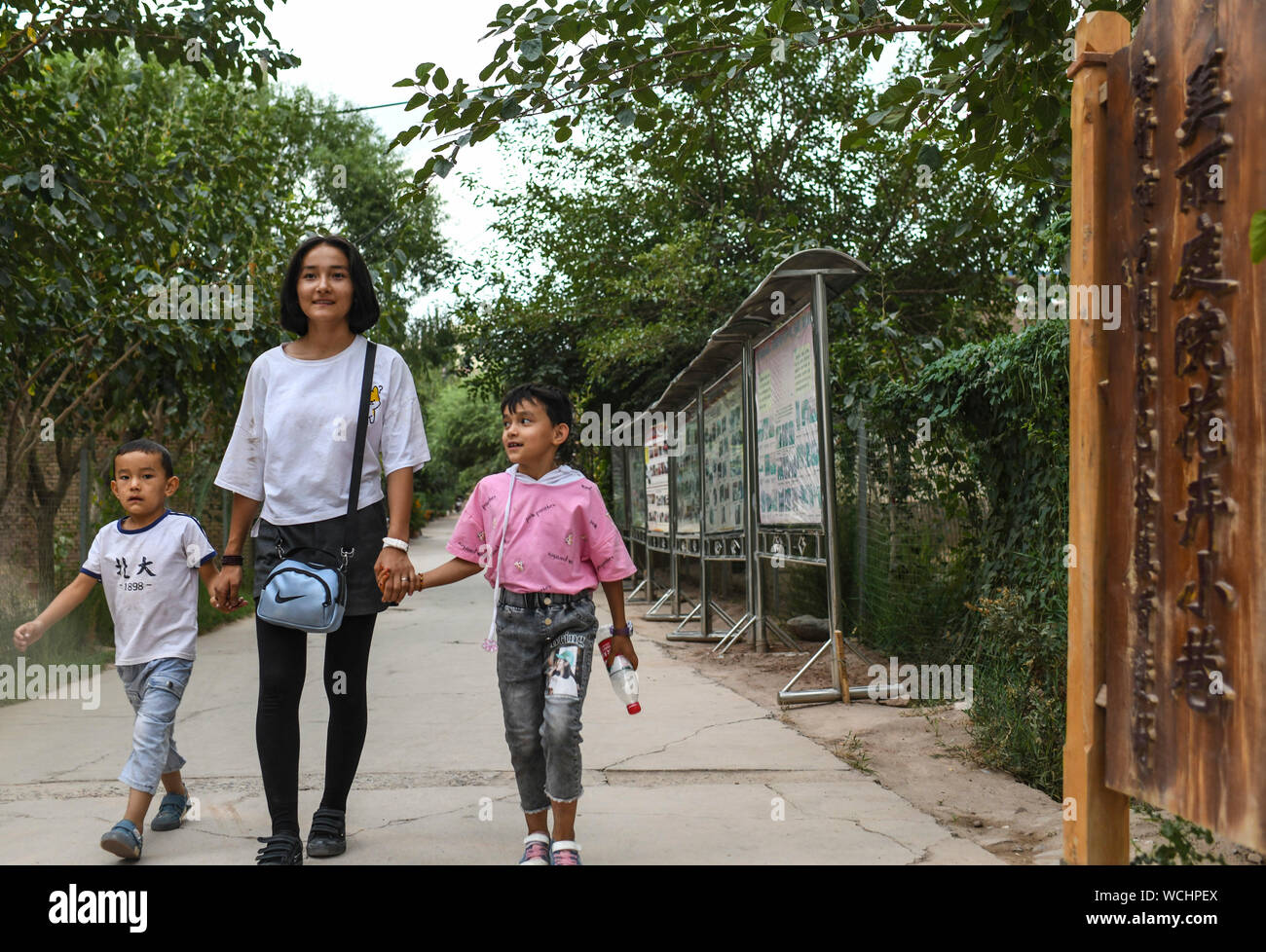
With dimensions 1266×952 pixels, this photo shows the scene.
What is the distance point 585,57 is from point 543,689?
7.89 feet

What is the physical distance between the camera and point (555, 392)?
4066mm

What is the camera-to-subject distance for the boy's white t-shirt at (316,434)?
3.84m

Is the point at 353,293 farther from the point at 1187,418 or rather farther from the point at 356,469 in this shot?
the point at 1187,418

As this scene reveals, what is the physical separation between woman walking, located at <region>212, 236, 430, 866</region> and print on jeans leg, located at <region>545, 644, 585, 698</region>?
0.53 metres

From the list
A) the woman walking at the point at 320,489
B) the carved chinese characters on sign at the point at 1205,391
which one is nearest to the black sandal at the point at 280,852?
the woman walking at the point at 320,489

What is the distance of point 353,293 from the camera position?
13.2 ft

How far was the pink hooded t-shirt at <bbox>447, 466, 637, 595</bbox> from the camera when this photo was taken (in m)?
3.82

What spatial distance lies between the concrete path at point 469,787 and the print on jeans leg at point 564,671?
626mm

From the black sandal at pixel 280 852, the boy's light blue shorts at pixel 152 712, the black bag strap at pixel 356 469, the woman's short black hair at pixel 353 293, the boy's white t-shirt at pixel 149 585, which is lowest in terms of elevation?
the black sandal at pixel 280 852

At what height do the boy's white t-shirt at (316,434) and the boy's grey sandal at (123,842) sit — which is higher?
the boy's white t-shirt at (316,434)

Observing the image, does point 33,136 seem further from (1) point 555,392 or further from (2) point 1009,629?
(2) point 1009,629

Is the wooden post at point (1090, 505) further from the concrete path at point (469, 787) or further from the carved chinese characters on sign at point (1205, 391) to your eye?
the concrete path at point (469, 787)

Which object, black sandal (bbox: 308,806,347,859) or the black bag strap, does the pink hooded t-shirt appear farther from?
black sandal (bbox: 308,806,347,859)

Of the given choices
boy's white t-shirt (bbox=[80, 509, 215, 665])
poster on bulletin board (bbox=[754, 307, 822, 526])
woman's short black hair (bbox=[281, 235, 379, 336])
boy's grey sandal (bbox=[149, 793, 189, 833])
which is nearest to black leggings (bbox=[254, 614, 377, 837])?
boy's white t-shirt (bbox=[80, 509, 215, 665])
